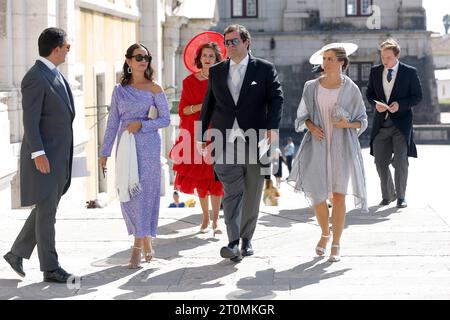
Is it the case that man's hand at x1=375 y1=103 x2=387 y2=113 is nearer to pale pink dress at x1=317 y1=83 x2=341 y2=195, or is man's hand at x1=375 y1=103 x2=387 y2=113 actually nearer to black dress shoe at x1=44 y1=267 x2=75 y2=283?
pale pink dress at x1=317 y1=83 x2=341 y2=195

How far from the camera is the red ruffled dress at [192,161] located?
10.3 m

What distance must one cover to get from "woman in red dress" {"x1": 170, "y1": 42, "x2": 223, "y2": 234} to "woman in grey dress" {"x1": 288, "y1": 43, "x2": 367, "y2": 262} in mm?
1435

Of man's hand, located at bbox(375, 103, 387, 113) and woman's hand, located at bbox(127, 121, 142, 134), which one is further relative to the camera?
man's hand, located at bbox(375, 103, 387, 113)

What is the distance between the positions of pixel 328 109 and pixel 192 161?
2131 mm

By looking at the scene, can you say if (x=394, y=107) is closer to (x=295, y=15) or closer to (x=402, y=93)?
(x=402, y=93)

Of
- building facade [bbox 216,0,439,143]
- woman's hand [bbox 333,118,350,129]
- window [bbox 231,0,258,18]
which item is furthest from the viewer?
window [bbox 231,0,258,18]

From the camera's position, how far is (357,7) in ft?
149

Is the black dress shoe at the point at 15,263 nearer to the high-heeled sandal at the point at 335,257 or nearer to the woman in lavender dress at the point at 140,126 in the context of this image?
the woman in lavender dress at the point at 140,126

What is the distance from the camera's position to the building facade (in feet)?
147

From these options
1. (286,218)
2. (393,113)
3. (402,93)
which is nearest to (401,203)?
(393,113)

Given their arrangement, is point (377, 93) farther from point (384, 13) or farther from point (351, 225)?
point (384, 13)

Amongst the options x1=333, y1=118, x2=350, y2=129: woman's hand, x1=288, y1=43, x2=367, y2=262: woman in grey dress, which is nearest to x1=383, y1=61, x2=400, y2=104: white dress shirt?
x1=288, y1=43, x2=367, y2=262: woman in grey dress

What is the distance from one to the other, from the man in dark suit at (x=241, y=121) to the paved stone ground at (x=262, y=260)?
40 centimetres

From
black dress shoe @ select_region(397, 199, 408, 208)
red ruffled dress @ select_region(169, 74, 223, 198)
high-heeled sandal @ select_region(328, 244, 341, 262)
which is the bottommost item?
high-heeled sandal @ select_region(328, 244, 341, 262)
